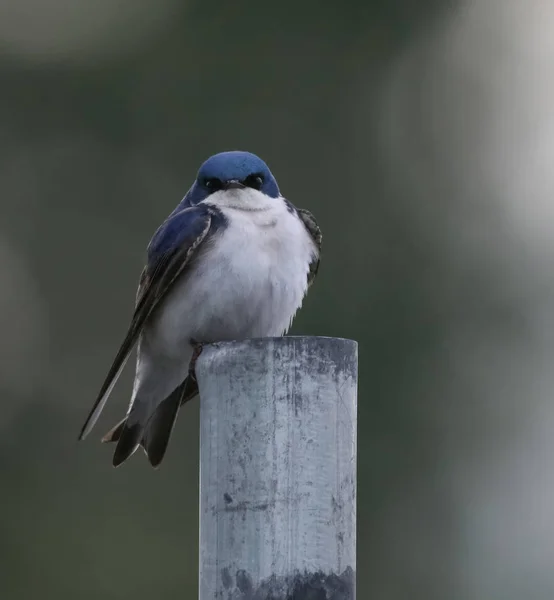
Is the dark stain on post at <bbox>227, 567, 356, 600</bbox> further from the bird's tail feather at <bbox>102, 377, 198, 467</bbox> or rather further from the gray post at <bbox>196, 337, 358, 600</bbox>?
the bird's tail feather at <bbox>102, 377, 198, 467</bbox>

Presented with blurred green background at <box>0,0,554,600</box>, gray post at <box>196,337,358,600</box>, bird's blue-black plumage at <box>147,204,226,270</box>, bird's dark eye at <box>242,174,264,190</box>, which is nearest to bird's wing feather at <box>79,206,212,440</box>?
bird's blue-black plumage at <box>147,204,226,270</box>

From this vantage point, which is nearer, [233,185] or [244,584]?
[244,584]

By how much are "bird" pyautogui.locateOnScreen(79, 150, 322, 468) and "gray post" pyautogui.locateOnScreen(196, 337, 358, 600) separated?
3.09 ft

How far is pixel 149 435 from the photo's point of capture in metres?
3.64

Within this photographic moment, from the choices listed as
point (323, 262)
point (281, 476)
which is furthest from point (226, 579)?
point (323, 262)

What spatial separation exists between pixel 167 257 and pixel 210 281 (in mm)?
141

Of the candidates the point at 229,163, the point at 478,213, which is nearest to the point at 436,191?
the point at 478,213

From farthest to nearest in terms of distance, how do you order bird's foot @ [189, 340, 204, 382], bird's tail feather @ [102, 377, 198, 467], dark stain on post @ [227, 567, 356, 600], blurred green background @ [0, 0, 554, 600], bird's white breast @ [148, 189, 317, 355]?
blurred green background @ [0, 0, 554, 600] → bird's tail feather @ [102, 377, 198, 467] → bird's white breast @ [148, 189, 317, 355] → bird's foot @ [189, 340, 204, 382] → dark stain on post @ [227, 567, 356, 600]

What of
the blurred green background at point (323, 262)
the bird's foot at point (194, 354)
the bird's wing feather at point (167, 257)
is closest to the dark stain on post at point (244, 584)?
the bird's foot at point (194, 354)

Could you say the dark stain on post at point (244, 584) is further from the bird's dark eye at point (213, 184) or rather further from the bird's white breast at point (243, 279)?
the bird's dark eye at point (213, 184)

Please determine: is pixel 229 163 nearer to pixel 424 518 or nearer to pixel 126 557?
pixel 126 557

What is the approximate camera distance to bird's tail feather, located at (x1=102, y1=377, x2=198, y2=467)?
3.63 metres

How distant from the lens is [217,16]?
34.8ft

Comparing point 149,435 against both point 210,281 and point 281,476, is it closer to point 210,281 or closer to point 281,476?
point 210,281
